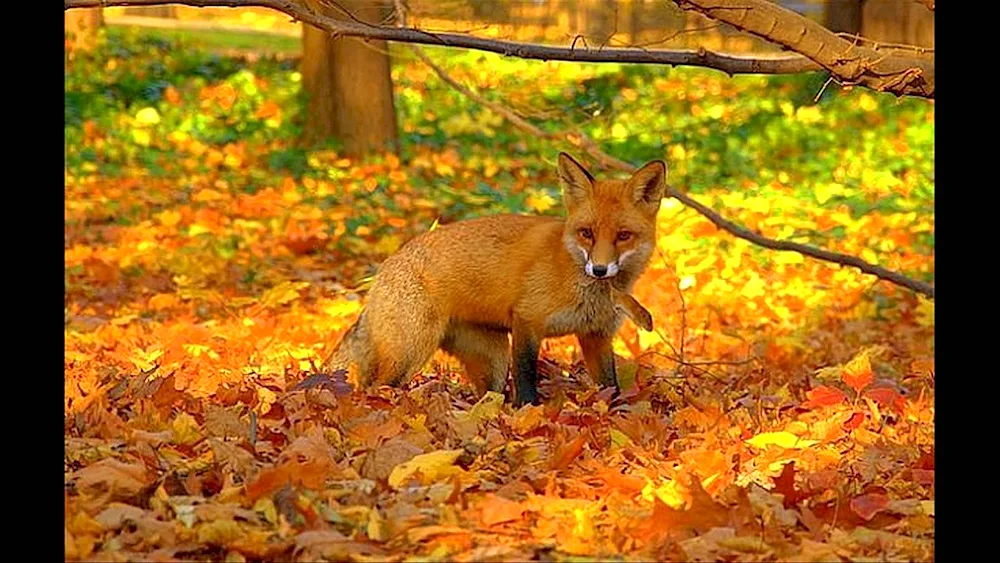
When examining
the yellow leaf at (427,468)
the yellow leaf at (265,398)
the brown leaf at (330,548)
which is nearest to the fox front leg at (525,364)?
the yellow leaf at (265,398)

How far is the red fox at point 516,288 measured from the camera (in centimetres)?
668

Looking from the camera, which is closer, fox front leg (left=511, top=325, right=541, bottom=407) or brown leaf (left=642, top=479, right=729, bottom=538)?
brown leaf (left=642, top=479, right=729, bottom=538)

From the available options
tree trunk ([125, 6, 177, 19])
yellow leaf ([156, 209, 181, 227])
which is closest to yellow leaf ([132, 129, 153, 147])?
yellow leaf ([156, 209, 181, 227])

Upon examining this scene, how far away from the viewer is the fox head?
6.61 metres

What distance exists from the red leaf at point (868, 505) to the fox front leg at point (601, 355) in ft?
8.31

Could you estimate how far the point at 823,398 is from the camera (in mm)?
6328

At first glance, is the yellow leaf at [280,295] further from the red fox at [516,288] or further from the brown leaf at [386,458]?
the brown leaf at [386,458]

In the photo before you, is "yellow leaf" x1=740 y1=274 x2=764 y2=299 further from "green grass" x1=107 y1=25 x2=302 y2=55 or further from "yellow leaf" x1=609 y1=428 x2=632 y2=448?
"green grass" x1=107 y1=25 x2=302 y2=55

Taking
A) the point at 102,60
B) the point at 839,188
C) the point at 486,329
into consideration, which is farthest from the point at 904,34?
the point at 486,329

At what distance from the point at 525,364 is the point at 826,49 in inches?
86.4

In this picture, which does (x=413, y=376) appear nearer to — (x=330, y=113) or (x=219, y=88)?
(x=330, y=113)

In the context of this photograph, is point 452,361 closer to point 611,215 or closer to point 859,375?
point 611,215

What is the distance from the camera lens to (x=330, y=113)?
57.0ft
